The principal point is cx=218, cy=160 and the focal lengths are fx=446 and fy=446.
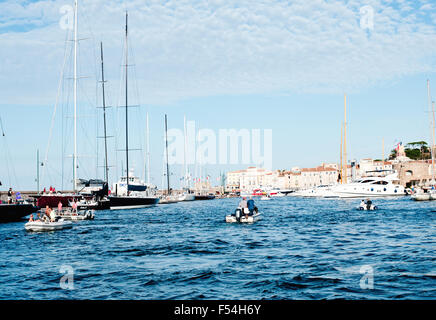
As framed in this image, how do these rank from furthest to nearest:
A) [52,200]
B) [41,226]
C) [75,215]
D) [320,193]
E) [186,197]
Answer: [186,197], [320,193], [52,200], [75,215], [41,226]

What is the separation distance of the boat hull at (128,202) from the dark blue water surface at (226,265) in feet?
132

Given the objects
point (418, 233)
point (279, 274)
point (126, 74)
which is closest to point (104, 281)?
point (279, 274)

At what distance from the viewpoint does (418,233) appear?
2717cm

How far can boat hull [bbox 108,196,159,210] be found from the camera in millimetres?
70625

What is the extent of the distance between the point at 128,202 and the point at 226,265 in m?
57.0

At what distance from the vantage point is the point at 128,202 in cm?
7281

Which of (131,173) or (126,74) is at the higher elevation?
(126,74)

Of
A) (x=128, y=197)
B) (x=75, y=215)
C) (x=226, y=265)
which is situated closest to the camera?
(x=226, y=265)

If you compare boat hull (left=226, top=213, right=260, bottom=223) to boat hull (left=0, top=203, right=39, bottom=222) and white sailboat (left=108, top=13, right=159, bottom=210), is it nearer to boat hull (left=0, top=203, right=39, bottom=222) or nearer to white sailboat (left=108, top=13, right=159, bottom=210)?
boat hull (left=0, top=203, right=39, bottom=222)

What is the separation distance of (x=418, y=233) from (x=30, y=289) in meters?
22.4

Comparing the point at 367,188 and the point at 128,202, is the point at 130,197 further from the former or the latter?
the point at 367,188

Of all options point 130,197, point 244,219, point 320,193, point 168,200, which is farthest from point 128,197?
point 320,193

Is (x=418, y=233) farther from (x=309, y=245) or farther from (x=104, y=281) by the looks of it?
(x=104, y=281)

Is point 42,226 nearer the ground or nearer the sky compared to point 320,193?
nearer the sky
